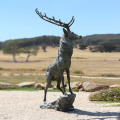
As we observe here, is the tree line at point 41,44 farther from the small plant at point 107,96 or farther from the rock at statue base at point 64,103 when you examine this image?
the rock at statue base at point 64,103

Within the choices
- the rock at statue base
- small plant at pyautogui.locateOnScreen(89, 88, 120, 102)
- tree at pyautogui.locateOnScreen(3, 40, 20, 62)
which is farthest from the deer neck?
tree at pyautogui.locateOnScreen(3, 40, 20, 62)

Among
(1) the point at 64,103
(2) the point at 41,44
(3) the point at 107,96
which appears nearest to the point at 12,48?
(2) the point at 41,44

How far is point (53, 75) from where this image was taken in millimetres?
8492

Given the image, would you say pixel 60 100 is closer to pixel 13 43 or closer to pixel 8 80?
pixel 8 80

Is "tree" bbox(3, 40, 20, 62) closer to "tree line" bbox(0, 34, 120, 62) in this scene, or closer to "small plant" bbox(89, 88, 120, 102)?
"tree line" bbox(0, 34, 120, 62)

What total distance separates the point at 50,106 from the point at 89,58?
1256cm

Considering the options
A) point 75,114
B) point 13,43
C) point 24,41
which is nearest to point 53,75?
point 75,114

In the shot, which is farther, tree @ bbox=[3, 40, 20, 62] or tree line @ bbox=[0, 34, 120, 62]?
tree @ bbox=[3, 40, 20, 62]

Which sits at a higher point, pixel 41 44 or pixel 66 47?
pixel 41 44

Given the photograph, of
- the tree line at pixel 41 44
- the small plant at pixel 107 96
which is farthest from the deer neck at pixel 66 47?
the tree line at pixel 41 44

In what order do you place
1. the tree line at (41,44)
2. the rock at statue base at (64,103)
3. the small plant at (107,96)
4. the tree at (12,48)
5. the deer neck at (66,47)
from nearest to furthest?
the deer neck at (66,47) < the rock at statue base at (64,103) < the small plant at (107,96) < the tree line at (41,44) < the tree at (12,48)

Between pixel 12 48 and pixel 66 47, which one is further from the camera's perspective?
pixel 12 48

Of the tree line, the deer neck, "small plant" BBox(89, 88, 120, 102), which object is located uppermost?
the tree line

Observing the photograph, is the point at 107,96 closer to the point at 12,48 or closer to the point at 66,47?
the point at 66,47
